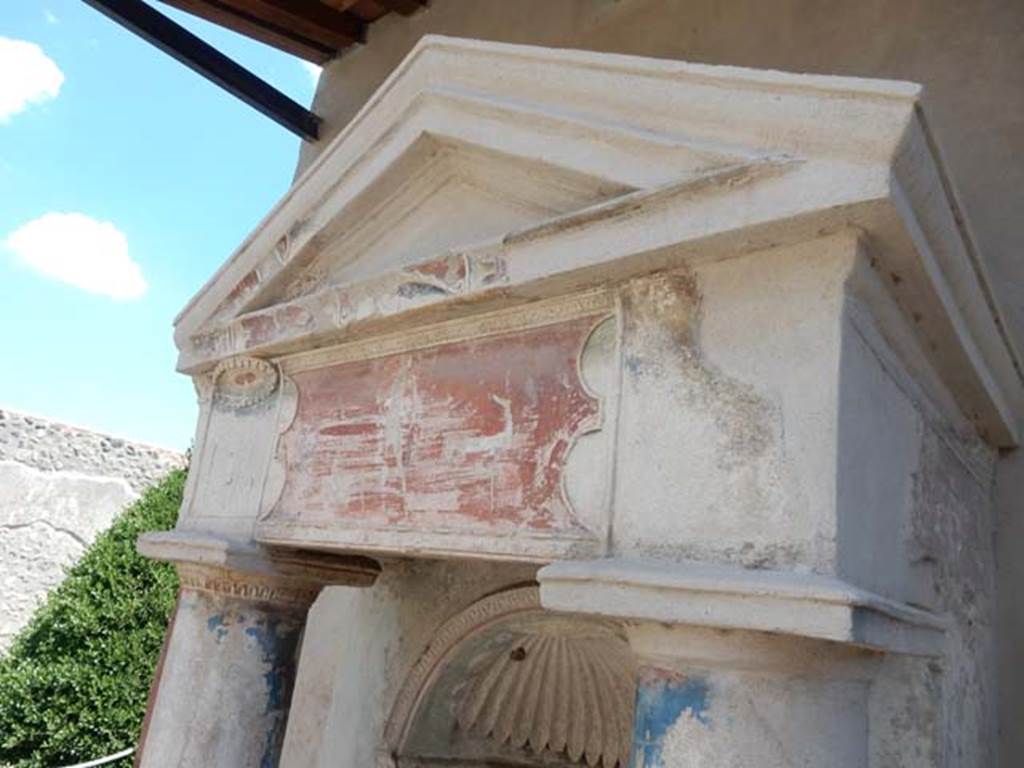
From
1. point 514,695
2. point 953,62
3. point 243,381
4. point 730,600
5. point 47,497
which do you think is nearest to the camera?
point 730,600

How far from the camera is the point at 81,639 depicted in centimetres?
594

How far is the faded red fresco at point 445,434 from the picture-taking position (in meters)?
1.68

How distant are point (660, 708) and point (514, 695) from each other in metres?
1.66

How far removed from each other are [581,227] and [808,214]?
1.42ft

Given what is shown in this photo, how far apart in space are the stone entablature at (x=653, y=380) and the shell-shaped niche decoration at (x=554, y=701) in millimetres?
339

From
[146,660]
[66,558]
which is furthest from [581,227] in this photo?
[66,558]

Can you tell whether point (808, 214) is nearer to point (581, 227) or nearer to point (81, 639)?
point (581, 227)

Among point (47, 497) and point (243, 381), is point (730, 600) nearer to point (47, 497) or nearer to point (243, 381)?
point (243, 381)

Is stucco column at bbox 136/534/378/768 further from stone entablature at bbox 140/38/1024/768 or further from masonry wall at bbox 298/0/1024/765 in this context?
masonry wall at bbox 298/0/1024/765

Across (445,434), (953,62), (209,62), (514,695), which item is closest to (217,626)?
(445,434)

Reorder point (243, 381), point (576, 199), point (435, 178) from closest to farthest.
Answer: point (576, 199) < point (435, 178) < point (243, 381)

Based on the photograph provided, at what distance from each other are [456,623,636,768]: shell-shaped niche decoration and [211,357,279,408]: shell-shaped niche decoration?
1110mm

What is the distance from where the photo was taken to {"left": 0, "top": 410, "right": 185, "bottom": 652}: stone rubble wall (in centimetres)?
738

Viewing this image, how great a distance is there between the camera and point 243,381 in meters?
2.39
